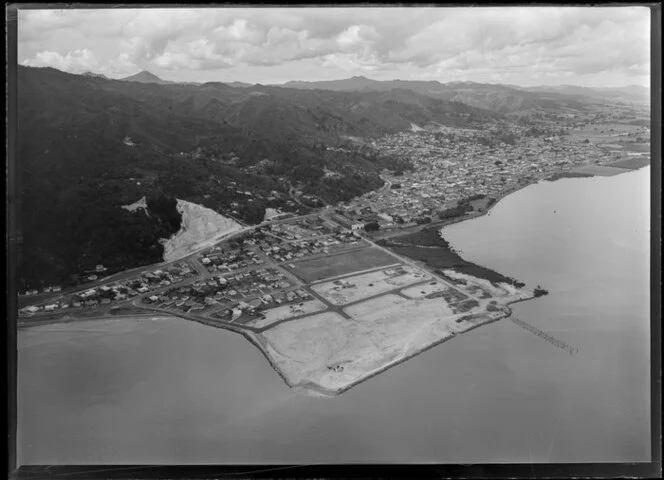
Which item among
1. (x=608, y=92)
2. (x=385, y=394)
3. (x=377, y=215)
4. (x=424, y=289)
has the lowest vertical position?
(x=385, y=394)

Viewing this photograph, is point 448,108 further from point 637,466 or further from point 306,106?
point 637,466

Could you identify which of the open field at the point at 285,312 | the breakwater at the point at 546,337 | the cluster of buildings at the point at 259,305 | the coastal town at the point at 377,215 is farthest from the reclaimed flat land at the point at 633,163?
the cluster of buildings at the point at 259,305

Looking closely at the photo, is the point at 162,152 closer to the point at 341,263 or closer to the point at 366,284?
the point at 341,263

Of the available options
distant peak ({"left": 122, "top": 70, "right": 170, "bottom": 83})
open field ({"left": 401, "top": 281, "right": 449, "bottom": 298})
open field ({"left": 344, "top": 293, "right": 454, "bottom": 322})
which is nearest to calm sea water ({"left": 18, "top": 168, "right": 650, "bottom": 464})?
open field ({"left": 344, "top": 293, "right": 454, "bottom": 322})

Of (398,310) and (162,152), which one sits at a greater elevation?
(162,152)

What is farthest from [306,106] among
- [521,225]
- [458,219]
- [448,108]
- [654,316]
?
[654,316]

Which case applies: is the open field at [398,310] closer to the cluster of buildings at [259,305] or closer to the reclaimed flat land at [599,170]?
the cluster of buildings at [259,305]

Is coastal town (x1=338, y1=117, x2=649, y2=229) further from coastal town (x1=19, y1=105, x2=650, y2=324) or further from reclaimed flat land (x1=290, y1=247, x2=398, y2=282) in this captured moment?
reclaimed flat land (x1=290, y1=247, x2=398, y2=282)

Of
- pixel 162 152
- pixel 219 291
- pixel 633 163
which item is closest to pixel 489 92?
pixel 633 163
